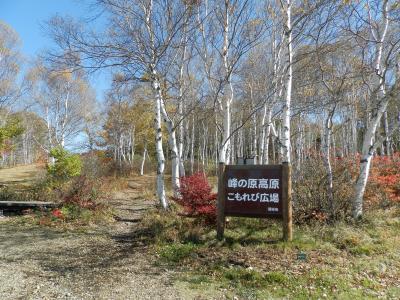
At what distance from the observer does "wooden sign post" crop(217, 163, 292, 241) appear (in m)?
6.85

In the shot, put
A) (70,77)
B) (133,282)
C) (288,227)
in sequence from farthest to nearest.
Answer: (70,77), (288,227), (133,282)

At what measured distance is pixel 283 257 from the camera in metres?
6.21

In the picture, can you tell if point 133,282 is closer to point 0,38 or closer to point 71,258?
point 71,258

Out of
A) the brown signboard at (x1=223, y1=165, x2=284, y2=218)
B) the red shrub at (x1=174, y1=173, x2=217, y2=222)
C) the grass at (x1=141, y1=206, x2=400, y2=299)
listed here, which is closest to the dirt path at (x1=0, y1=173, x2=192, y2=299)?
the grass at (x1=141, y1=206, x2=400, y2=299)

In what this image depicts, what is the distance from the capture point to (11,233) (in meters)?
8.38

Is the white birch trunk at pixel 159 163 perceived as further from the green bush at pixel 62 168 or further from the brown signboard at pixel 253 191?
the green bush at pixel 62 168

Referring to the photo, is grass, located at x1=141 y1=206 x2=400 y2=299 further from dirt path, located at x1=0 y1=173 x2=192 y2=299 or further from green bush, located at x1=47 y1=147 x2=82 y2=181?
green bush, located at x1=47 y1=147 x2=82 y2=181

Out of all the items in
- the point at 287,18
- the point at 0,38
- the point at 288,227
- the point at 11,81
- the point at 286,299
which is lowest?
the point at 286,299

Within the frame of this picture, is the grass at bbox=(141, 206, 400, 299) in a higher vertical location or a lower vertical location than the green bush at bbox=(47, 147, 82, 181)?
lower

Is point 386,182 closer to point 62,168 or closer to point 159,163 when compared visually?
point 159,163

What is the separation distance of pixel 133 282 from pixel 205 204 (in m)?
3.25

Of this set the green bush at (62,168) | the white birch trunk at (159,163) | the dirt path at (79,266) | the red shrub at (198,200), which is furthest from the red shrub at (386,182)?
the green bush at (62,168)

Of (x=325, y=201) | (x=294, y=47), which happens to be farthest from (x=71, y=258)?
(x=294, y=47)

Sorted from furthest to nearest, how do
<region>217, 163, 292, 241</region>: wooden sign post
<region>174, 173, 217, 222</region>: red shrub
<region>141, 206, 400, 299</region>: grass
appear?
<region>174, 173, 217, 222</region>: red shrub, <region>217, 163, 292, 241</region>: wooden sign post, <region>141, 206, 400, 299</region>: grass
